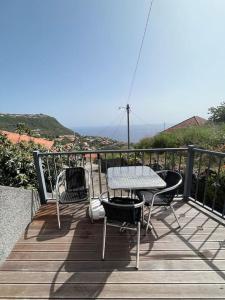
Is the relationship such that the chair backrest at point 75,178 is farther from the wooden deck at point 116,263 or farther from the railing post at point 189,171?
the railing post at point 189,171

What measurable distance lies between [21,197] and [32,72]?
11634 mm

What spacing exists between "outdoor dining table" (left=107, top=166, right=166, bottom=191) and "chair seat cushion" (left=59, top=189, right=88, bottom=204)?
0.53 m

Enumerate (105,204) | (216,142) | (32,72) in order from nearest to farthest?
1. (105,204)
2. (216,142)
3. (32,72)

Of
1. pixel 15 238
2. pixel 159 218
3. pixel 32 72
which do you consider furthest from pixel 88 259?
pixel 32 72

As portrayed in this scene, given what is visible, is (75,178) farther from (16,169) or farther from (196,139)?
(196,139)

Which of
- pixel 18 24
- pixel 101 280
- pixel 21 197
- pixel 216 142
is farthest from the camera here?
pixel 216 142

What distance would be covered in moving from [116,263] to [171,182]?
1.42 m

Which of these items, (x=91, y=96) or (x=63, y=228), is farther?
(x=91, y=96)

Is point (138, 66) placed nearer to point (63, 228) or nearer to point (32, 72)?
point (32, 72)

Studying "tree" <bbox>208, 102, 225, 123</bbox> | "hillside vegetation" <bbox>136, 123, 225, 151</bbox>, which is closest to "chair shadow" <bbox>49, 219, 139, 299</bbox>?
"hillside vegetation" <bbox>136, 123, 225, 151</bbox>

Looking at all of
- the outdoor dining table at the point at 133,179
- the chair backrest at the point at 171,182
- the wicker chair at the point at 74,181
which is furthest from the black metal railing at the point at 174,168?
the chair backrest at the point at 171,182

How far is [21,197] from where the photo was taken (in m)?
3.10

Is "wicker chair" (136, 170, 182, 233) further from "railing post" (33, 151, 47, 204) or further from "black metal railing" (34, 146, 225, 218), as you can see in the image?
"railing post" (33, 151, 47, 204)

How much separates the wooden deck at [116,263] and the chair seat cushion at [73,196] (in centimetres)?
37
